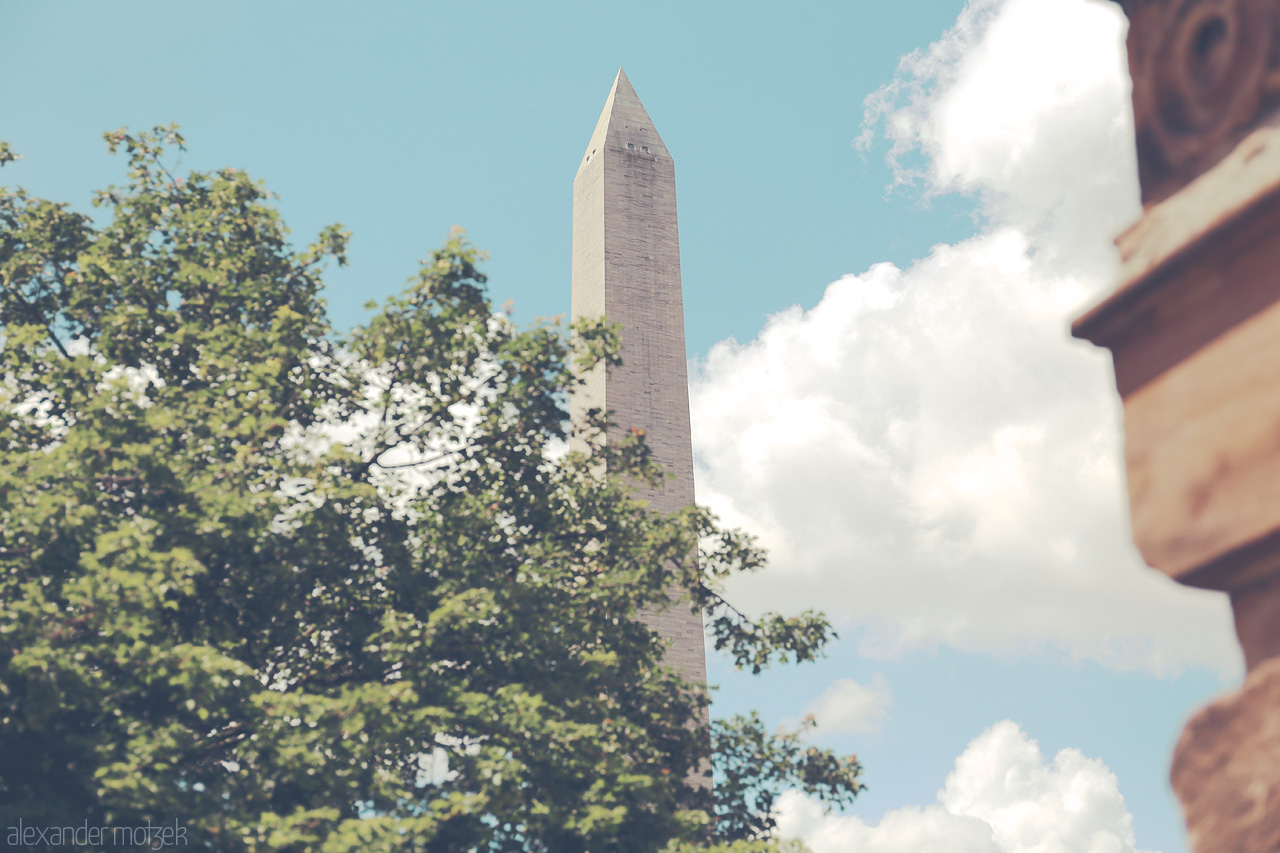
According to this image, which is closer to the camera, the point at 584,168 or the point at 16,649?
the point at 16,649

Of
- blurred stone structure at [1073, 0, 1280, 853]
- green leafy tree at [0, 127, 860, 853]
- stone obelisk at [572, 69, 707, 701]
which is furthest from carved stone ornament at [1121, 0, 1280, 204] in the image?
stone obelisk at [572, 69, 707, 701]

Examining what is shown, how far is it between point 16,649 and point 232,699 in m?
1.95

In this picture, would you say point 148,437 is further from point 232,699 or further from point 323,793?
point 323,793

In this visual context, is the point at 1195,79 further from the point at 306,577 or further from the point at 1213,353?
the point at 306,577

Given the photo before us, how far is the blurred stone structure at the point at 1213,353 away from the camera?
2.01 metres

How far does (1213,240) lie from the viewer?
2146 millimetres

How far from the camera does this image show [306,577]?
1270 cm

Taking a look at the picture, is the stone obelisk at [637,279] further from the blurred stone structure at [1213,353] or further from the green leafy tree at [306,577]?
the blurred stone structure at [1213,353]

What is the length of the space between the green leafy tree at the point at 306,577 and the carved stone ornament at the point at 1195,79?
9.58m

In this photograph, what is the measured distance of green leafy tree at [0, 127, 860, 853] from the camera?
10.8 meters

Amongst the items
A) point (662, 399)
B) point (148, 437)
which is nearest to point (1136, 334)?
point (148, 437)

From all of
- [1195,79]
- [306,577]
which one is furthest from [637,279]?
[1195,79]

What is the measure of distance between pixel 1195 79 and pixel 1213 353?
0.59 metres

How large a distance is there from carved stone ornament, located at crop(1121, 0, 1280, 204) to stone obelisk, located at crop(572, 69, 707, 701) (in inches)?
1024
